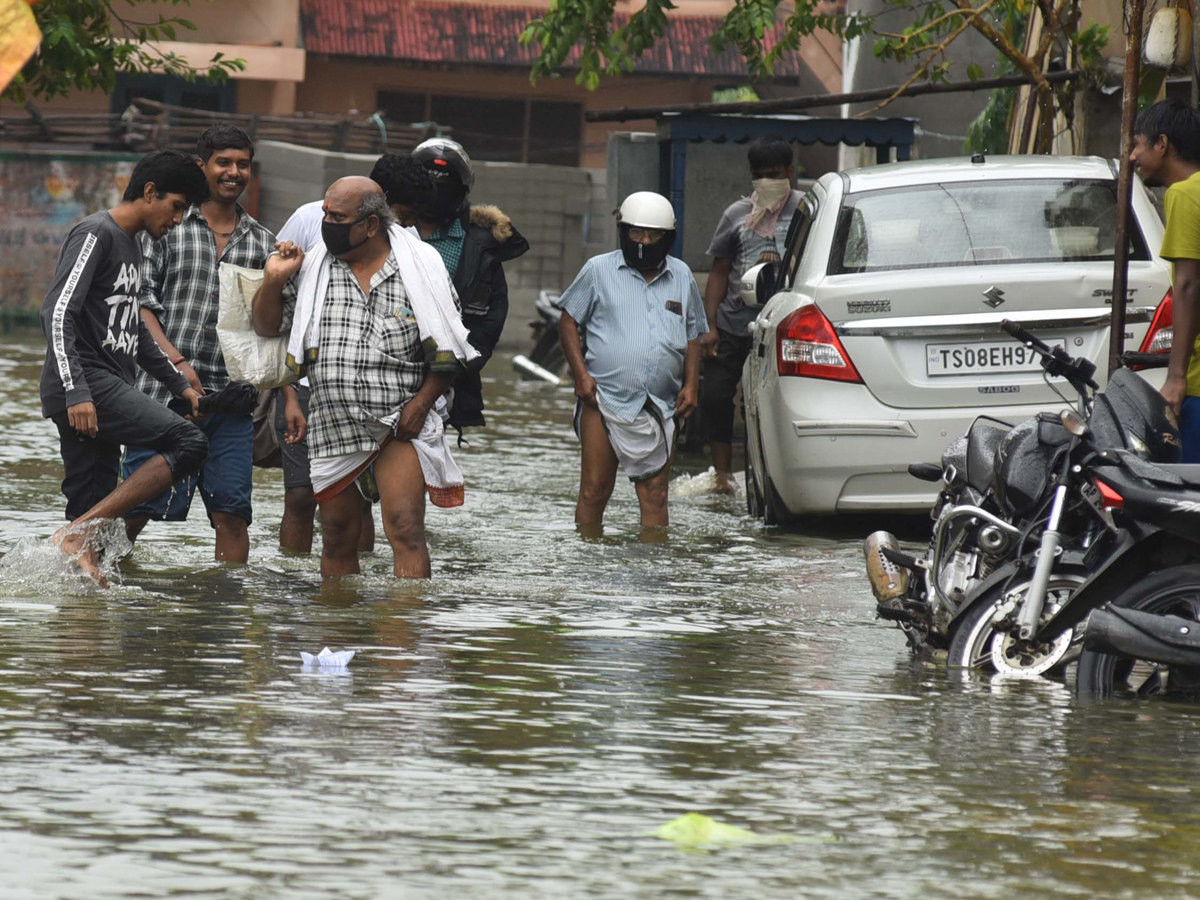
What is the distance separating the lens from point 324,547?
8656 millimetres

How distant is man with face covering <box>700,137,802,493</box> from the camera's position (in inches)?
508

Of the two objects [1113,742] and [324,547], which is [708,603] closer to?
[324,547]

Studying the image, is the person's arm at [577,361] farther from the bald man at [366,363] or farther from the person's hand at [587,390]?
the bald man at [366,363]

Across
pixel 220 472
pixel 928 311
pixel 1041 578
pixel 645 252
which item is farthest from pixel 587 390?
pixel 1041 578

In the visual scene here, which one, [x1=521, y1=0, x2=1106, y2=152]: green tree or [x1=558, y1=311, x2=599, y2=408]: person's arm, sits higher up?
[x1=521, y1=0, x2=1106, y2=152]: green tree

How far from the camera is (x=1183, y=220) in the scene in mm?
7055

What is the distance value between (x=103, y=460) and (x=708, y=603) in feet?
7.65

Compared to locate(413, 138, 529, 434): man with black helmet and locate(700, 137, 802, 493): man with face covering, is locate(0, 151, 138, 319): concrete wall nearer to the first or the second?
locate(700, 137, 802, 493): man with face covering

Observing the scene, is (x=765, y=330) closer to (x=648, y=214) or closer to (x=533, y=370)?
(x=648, y=214)

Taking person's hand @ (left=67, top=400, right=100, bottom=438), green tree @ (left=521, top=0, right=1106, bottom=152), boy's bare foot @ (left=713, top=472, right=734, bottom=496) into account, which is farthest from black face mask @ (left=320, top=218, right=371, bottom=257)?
green tree @ (left=521, top=0, right=1106, bottom=152)

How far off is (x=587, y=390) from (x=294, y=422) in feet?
7.59

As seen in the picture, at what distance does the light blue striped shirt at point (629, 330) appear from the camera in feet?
34.7

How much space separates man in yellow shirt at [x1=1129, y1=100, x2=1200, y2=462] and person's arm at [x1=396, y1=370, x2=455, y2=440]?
8.39 ft

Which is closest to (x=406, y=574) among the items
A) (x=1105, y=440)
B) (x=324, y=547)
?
(x=324, y=547)
